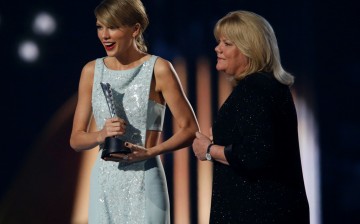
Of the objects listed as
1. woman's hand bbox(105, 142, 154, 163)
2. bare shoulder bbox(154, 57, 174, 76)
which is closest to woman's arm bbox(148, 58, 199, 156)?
bare shoulder bbox(154, 57, 174, 76)

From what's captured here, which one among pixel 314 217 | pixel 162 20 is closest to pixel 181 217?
pixel 314 217

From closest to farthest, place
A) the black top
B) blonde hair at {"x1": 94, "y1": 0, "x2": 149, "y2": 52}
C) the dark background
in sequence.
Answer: the black top < blonde hair at {"x1": 94, "y1": 0, "x2": 149, "y2": 52} < the dark background

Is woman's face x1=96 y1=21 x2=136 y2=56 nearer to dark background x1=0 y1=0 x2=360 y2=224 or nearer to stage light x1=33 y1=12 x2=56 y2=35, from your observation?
dark background x1=0 y1=0 x2=360 y2=224

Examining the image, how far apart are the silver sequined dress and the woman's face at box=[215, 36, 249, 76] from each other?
1.50ft

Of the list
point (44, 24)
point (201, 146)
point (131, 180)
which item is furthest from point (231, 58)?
point (44, 24)

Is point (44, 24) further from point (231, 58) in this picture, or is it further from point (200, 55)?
point (231, 58)

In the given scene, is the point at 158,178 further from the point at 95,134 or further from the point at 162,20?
the point at 162,20

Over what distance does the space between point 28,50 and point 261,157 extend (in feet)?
6.81

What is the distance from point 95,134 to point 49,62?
1415mm

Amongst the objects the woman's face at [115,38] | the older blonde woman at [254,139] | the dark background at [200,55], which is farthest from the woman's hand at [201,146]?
the dark background at [200,55]

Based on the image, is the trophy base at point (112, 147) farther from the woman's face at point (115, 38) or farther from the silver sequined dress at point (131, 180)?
the woman's face at point (115, 38)

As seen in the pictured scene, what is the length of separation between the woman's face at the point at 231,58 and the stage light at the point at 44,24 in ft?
5.96

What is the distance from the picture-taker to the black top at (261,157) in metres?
2.04

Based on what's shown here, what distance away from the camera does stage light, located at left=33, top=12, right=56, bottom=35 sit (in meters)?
3.83
